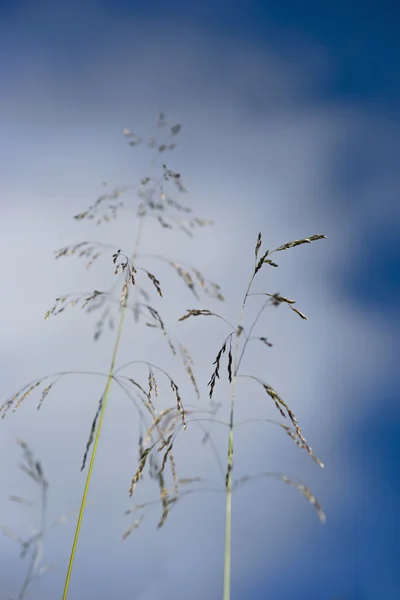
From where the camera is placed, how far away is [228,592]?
136 cm

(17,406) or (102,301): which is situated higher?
(102,301)

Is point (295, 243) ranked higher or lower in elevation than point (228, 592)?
higher

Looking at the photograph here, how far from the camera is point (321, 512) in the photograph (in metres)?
1.47

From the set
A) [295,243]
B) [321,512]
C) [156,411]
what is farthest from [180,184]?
[321,512]

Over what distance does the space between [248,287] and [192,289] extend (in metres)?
0.56

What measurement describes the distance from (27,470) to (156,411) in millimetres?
816

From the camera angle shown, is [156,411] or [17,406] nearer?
[156,411]

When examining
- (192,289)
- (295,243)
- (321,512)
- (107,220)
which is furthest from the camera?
(107,220)

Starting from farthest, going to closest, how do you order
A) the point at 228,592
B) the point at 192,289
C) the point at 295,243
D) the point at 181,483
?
the point at 192,289, the point at 295,243, the point at 181,483, the point at 228,592

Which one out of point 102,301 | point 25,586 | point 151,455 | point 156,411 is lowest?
point 25,586

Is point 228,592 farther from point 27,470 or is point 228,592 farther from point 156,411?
point 27,470

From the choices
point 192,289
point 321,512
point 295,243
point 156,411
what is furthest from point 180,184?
point 321,512

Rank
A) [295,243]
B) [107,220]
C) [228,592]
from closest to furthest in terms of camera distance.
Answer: [228,592]
[295,243]
[107,220]

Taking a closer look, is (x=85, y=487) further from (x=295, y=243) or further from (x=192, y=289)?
(x=295, y=243)
